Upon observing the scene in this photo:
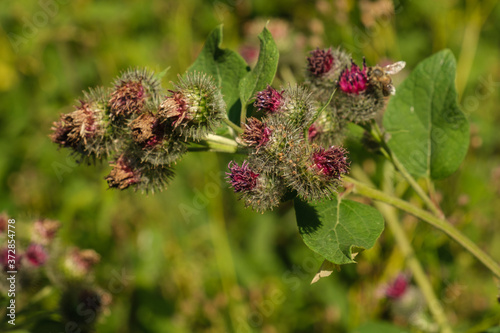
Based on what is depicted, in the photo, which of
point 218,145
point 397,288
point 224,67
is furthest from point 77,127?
point 397,288

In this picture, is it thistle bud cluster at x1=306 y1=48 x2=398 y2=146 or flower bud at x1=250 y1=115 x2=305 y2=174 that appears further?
thistle bud cluster at x1=306 y1=48 x2=398 y2=146

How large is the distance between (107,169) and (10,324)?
6.31ft

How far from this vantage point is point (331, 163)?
159 cm

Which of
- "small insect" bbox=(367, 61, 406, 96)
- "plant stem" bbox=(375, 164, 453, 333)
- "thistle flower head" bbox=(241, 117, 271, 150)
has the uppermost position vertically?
"small insect" bbox=(367, 61, 406, 96)

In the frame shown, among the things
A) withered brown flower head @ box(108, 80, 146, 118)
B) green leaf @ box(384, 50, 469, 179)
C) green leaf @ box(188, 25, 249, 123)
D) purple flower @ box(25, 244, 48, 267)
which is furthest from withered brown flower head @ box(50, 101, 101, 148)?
green leaf @ box(384, 50, 469, 179)

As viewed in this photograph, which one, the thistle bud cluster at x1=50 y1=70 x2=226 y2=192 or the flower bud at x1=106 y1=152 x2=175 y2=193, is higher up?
the thistle bud cluster at x1=50 y1=70 x2=226 y2=192

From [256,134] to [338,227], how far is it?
48 cm

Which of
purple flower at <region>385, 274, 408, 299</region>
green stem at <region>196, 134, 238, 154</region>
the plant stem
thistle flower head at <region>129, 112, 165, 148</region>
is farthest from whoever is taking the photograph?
purple flower at <region>385, 274, 408, 299</region>

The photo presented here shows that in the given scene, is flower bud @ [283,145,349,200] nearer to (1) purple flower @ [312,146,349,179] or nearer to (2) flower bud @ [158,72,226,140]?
(1) purple flower @ [312,146,349,179]

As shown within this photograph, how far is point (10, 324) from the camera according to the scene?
8.04 ft

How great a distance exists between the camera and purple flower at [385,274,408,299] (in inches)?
120

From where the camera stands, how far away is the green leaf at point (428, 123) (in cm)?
213

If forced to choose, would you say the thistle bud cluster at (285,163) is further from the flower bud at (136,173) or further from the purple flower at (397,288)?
the purple flower at (397,288)

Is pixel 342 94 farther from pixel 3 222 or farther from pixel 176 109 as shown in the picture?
pixel 3 222
